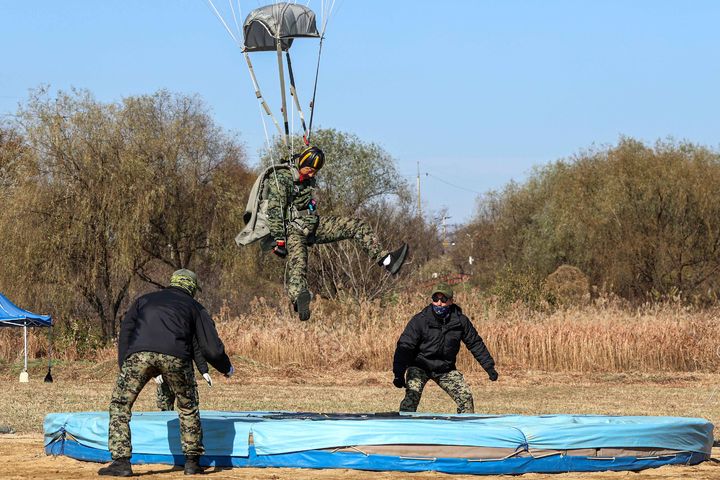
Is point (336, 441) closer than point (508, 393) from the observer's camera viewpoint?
Yes

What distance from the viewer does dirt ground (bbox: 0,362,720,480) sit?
16.8 m

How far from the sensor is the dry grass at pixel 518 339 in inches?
973

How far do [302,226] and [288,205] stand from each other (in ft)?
0.94

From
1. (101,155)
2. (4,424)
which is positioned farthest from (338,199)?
(4,424)

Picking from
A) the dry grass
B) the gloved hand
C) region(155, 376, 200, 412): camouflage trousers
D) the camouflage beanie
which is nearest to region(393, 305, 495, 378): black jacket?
the gloved hand

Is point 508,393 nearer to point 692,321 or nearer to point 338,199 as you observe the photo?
point 692,321

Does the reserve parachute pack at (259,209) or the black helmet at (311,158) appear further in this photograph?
the reserve parachute pack at (259,209)

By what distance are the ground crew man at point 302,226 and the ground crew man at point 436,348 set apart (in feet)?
2.20

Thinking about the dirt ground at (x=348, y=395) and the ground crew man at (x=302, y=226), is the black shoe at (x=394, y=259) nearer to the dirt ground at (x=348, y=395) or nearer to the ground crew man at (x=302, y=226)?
the ground crew man at (x=302, y=226)

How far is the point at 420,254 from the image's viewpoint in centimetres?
4809

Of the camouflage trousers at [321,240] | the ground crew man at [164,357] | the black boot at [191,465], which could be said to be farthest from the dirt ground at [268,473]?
the camouflage trousers at [321,240]

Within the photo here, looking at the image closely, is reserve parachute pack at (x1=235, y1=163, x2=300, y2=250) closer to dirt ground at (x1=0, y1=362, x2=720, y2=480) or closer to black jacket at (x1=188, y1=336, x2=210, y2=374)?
black jacket at (x1=188, y1=336, x2=210, y2=374)

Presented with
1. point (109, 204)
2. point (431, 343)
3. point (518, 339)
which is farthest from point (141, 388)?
point (109, 204)

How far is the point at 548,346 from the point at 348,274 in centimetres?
975
